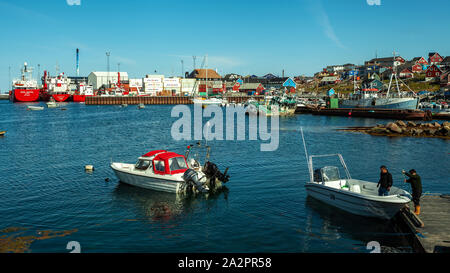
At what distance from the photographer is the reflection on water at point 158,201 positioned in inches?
752

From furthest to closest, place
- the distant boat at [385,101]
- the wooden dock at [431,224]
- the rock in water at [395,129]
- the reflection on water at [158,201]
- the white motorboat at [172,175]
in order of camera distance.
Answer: the distant boat at [385,101] < the rock in water at [395,129] < the white motorboat at [172,175] < the reflection on water at [158,201] < the wooden dock at [431,224]

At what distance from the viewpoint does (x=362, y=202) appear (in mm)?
17125

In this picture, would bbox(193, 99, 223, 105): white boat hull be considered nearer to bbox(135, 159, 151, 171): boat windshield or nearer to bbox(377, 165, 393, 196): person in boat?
bbox(135, 159, 151, 171): boat windshield

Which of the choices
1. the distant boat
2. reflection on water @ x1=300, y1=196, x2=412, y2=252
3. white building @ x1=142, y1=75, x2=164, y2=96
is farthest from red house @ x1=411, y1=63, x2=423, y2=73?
reflection on water @ x1=300, y1=196, x2=412, y2=252

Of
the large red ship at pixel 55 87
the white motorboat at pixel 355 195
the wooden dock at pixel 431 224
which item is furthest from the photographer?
the large red ship at pixel 55 87

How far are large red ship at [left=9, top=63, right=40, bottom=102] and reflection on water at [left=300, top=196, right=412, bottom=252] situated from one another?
183 meters

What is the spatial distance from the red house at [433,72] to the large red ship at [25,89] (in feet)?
583

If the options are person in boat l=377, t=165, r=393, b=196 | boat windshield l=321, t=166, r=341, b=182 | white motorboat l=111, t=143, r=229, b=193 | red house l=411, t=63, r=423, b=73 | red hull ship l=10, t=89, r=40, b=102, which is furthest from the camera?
red hull ship l=10, t=89, r=40, b=102

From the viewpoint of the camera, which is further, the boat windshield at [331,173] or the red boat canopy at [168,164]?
the red boat canopy at [168,164]

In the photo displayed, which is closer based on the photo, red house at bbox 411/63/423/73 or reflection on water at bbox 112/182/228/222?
reflection on water at bbox 112/182/228/222

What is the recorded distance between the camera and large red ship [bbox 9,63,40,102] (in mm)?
168062

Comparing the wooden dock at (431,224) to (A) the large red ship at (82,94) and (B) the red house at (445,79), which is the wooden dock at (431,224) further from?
(A) the large red ship at (82,94)

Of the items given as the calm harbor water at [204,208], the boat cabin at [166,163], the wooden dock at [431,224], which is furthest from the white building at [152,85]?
the wooden dock at [431,224]
